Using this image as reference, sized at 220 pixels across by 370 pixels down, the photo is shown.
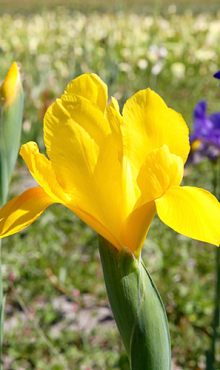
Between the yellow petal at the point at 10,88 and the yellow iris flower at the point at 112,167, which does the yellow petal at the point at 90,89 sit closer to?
the yellow iris flower at the point at 112,167

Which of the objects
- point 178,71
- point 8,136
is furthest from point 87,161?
point 178,71

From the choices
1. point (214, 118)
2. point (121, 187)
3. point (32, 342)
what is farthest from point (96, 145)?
point (32, 342)

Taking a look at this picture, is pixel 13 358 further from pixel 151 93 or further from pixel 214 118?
pixel 151 93

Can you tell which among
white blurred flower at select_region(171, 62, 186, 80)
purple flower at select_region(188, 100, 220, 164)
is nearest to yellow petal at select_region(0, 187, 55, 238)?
purple flower at select_region(188, 100, 220, 164)

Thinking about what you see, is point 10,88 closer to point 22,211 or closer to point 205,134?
point 22,211

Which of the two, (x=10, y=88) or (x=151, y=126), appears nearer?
(x=151, y=126)

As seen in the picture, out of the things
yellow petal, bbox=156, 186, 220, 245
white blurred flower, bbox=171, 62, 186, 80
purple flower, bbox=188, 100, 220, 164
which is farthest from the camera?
white blurred flower, bbox=171, 62, 186, 80

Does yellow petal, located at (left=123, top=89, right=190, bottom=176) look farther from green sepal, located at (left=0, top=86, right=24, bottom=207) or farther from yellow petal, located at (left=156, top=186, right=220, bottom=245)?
green sepal, located at (left=0, top=86, right=24, bottom=207)
